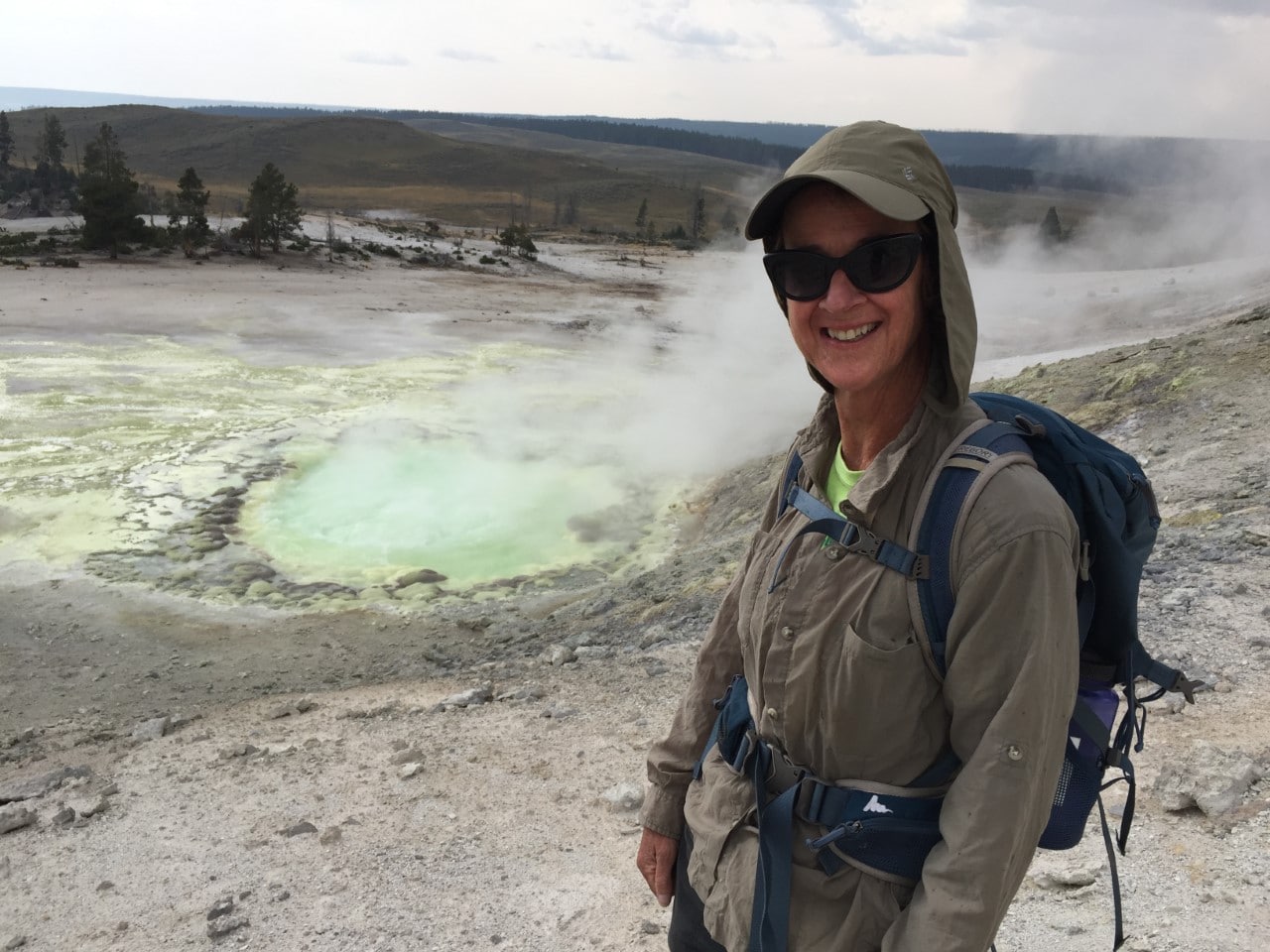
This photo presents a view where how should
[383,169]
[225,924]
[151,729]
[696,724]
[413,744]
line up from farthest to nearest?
1. [383,169]
2. [151,729]
3. [413,744]
4. [225,924]
5. [696,724]

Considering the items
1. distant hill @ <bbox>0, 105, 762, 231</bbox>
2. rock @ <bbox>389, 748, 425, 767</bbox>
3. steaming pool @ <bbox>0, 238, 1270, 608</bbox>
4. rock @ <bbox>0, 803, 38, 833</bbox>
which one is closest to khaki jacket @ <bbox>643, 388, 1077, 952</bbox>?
rock @ <bbox>389, 748, 425, 767</bbox>

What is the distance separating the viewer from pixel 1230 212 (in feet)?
86.0

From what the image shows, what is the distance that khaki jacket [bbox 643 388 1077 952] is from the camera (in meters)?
1.17

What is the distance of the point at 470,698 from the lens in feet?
16.6

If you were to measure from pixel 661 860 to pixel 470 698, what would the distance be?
343 cm

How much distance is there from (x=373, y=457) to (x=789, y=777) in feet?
31.8

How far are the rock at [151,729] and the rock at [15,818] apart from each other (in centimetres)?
80

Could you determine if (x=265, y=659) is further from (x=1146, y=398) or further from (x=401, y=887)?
(x=1146, y=398)

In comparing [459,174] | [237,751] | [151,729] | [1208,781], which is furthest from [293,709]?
[459,174]

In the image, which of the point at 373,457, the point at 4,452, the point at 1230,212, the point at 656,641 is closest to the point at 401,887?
the point at 656,641

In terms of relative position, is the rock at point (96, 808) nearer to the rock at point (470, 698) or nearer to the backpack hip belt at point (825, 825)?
the rock at point (470, 698)

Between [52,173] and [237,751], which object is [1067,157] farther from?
[237,751]

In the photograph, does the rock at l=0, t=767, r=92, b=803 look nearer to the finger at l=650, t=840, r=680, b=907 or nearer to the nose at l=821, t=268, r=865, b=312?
the finger at l=650, t=840, r=680, b=907

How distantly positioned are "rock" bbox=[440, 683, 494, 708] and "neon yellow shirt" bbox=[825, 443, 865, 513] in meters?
3.80
